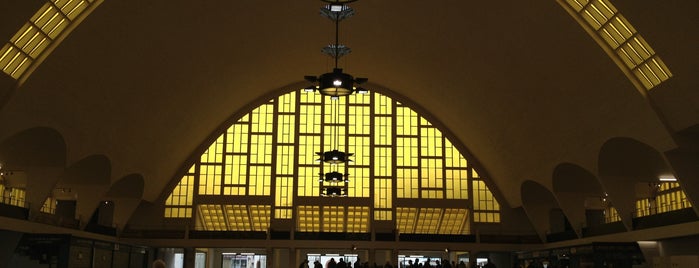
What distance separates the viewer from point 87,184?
45.1 m

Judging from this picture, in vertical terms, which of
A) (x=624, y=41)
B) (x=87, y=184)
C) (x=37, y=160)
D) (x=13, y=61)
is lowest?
(x=87, y=184)

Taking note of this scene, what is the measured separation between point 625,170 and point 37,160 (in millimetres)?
34634

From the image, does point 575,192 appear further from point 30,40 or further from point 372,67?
point 30,40

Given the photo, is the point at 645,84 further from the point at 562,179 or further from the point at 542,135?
the point at 562,179

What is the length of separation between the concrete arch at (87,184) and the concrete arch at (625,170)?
102 feet

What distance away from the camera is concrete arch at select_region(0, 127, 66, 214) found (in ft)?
117

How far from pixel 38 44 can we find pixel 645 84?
89.8 ft

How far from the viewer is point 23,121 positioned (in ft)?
102

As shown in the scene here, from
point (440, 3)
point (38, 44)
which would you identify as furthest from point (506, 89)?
point (38, 44)

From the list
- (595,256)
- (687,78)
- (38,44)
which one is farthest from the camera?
(595,256)

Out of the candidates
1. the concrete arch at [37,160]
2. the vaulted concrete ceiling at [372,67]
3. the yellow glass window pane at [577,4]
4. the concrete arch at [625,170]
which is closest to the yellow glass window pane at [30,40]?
the vaulted concrete ceiling at [372,67]

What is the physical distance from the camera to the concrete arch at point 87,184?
43.2 metres

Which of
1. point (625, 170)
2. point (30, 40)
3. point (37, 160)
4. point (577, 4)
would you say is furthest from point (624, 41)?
point (37, 160)

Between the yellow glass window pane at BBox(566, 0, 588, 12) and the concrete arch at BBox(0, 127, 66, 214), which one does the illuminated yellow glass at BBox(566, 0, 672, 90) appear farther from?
the concrete arch at BBox(0, 127, 66, 214)
